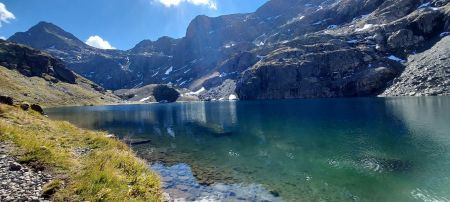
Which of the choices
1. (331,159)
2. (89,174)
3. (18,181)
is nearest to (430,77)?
(331,159)

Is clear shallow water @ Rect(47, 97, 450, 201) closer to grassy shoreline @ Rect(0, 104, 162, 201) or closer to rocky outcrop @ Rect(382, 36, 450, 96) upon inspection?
grassy shoreline @ Rect(0, 104, 162, 201)

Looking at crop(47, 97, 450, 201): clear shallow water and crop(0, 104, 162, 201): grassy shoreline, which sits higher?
crop(0, 104, 162, 201): grassy shoreline

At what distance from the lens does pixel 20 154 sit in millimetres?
17406

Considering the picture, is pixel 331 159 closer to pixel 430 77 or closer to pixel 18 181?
pixel 18 181

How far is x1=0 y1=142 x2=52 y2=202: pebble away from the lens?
39.9 feet

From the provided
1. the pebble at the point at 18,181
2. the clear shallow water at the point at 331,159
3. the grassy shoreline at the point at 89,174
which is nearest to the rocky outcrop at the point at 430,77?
the clear shallow water at the point at 331,159

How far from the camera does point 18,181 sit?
13.6 m

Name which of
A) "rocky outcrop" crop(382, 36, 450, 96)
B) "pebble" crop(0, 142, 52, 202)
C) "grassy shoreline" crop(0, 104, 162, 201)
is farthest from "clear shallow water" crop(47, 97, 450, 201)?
"rocky outcrop" crop(382, 36, 450, 96)

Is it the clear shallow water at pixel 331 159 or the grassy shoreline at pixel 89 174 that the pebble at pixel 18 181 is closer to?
the grassy shoreline at pixel 89 174

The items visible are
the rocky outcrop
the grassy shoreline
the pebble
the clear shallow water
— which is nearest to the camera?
the pebble

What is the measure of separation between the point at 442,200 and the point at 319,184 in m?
9.83

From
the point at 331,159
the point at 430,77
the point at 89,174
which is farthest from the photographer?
the point at 430,77

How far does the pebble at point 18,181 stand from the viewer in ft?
39.9

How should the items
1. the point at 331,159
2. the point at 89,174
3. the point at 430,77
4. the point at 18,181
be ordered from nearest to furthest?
the point at 18,181 < the point at 89,174 < the point at 331,159 < the point at 430,77
